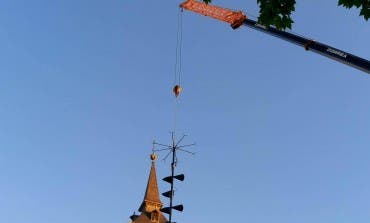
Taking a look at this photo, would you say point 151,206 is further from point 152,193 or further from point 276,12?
point 276,12

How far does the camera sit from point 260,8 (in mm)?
10109

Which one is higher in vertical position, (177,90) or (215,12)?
(215,12)

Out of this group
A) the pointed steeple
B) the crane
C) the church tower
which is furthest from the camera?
the pointed steeple

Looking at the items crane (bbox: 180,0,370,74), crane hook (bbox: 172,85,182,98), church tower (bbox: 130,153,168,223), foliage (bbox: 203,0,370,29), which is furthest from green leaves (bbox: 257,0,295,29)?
church tower (bbox: 130,153,168,223)

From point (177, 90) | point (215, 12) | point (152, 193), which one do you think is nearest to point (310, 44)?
point (177, 90)

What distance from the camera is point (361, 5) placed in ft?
31.5

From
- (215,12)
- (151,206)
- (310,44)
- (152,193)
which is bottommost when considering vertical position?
(310,44)

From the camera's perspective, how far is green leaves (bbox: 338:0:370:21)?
9516mm

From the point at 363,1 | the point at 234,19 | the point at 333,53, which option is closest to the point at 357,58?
the point at 333,53

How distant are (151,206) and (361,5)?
242 ft

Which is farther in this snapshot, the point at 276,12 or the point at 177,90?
the point at 177,90

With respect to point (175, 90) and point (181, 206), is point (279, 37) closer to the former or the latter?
point (175, 90)

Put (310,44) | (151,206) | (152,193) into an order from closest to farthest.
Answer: (310,44)
(151,206)
(152,193)

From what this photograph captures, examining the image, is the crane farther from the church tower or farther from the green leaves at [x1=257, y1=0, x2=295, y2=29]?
the church tower
